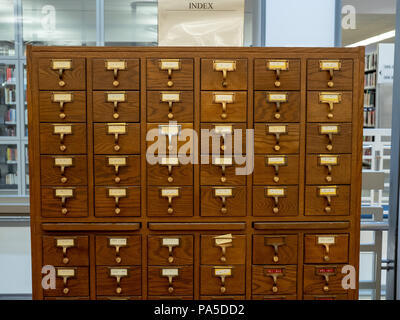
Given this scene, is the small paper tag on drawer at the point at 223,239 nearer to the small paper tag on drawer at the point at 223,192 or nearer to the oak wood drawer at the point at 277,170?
the small paper tag on drawer at the point at 223,192

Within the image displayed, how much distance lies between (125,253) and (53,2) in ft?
7.99

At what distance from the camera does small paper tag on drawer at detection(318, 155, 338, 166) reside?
7.29 feet

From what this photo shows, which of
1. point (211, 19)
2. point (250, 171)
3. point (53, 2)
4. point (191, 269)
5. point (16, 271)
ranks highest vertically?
point (53, 2)

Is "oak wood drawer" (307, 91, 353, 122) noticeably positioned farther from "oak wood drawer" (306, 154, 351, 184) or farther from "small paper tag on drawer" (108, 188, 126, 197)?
"small paper tag on drawer" (108, 188, 126, 197)

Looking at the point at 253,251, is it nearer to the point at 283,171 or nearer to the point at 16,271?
the point at 283,171

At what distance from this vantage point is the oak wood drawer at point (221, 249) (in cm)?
225

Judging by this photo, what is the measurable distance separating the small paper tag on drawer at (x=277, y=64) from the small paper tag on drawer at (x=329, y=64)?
0.20m

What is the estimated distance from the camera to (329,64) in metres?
2.20

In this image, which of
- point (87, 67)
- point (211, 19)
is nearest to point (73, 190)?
point (87, 67)

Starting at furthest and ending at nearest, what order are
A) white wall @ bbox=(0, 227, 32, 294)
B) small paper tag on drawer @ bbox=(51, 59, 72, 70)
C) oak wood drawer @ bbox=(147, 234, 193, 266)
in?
white wall @ bbox=(0, 227, 32, 294) < oak wood drawer @ bbox=(147, 234, 193, 266) < small paper tag on drawer @ bbox=(51, 59, 72, 70)

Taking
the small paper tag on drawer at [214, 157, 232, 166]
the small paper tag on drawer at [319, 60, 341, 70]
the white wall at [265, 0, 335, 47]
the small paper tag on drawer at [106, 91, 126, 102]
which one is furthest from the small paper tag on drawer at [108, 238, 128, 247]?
the white wall at [265, 0, 335, 47]

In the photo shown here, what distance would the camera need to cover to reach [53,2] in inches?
134

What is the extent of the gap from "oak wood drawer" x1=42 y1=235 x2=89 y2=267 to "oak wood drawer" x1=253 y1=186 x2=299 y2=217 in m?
1.02

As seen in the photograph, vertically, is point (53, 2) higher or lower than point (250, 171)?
higher
